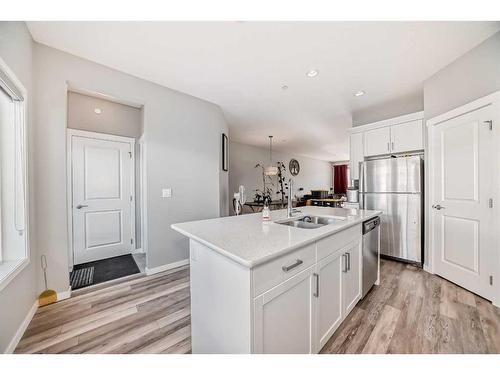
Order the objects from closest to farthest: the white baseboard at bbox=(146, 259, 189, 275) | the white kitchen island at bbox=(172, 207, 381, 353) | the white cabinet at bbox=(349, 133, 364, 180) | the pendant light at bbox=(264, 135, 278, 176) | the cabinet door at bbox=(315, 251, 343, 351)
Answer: the white kitchen island at bbox=(172, 207, 381, 353), the cabinet door at bbox=(315, 251, 343, 351), the white baseboard at bbox=(146, 259, 189, 275), the white cabinet at bbox=(349, 133, 364, 180), the pendant light at bbox=(264, 135, 278, 176)

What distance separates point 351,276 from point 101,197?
3.47m

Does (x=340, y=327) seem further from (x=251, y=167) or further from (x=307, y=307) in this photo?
(x=251, y=167)

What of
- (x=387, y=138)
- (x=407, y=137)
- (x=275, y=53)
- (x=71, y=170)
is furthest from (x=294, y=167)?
(x=71, y=170)

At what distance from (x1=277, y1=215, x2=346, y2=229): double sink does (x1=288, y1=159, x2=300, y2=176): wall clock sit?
613 cm

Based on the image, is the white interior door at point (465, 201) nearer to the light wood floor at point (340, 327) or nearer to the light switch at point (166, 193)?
the light wood floor at point (340, 327)

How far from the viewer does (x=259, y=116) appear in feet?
13.1

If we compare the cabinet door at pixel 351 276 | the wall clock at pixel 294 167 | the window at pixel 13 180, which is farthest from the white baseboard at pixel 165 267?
the wall clock at pixel 294 167

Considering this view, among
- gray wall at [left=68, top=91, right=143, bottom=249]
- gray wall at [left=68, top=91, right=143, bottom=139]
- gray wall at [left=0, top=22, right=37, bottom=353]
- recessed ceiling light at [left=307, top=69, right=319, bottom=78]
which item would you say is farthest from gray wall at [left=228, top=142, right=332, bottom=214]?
gray wall at [left=0, top=22, right=37, bottom=353]

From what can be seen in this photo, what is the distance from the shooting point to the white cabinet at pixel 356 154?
353 cm

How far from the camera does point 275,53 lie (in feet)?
6.72

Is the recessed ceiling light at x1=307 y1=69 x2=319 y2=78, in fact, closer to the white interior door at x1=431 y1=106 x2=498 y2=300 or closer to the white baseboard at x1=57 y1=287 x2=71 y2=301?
the white interior door at x1=431 y1=106 x2=498 y2=300

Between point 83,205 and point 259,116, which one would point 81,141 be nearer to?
point 83,205

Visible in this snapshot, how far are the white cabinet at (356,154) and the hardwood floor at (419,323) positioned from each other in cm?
189

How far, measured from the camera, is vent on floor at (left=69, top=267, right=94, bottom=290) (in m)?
2.31
